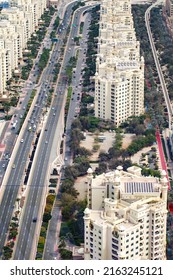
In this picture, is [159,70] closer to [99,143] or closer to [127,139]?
[127,139]

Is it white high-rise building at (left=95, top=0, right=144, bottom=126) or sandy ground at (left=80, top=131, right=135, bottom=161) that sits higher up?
white high-rise building at (left=95, top=0, right=144, bottom=126)

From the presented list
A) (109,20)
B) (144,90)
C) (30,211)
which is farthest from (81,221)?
(109,20)

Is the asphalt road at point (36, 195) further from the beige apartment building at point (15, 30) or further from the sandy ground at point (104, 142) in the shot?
the beige apartment building at point (15, 30)

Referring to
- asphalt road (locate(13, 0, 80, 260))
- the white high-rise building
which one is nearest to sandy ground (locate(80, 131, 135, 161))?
the white high-rise building

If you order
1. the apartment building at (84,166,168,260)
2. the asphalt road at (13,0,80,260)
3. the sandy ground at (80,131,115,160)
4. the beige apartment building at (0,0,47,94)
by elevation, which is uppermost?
the beige apartment building at (0,0,47,94)

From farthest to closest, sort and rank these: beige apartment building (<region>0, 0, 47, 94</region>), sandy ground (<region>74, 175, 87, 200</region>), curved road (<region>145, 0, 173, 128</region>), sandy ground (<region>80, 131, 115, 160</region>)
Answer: beige apartment building (<region>0, 0, 47, 94</region>), curved road (<region>145, 0, 173, 128</region>), sandy ground (<region>80, 131, 115, 160</region>), sandy ground (<region>74, 175, 87, 200</region>)

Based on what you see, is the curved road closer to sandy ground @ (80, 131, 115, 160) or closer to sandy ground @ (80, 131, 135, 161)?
sandy ground @ (80, 131, 135, 161)

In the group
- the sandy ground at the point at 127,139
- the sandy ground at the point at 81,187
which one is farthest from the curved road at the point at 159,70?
the sandy ground at the point at 81,187

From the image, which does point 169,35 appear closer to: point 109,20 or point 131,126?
point 109,20
